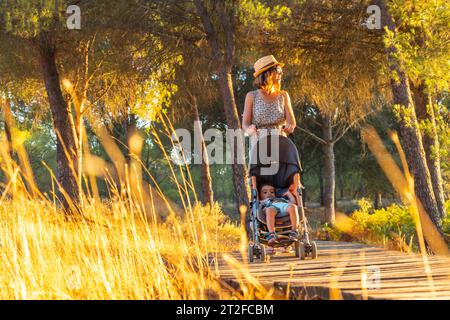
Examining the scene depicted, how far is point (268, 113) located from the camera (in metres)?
7.14

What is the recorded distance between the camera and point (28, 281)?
4.95 meters

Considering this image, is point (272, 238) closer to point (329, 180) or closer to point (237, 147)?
point (237, 147)

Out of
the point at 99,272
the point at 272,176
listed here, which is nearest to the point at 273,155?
the point at 272,176

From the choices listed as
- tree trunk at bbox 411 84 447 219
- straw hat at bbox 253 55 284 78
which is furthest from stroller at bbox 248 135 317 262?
tree trunk at bbox 411 84 447 219

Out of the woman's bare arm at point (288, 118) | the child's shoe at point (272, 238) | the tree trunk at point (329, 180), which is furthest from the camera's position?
the tree trunk at point (329, 180)

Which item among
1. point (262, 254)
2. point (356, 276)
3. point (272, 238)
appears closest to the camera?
point (356, 276)

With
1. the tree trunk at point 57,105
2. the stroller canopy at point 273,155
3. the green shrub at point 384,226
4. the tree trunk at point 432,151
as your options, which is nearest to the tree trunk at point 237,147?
the green shrub at point 384,226

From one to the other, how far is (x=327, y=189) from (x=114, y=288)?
17.3 m

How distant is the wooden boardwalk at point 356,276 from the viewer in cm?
432

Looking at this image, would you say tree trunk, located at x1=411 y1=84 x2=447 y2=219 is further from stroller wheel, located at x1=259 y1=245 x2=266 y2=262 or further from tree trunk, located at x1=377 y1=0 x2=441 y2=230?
stroller wheel, located at x1=259 y1=245 x2=266 y2=262

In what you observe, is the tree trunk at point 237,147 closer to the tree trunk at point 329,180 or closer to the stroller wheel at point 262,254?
the stroller wheel at point 262,254

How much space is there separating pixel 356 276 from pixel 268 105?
2.47m

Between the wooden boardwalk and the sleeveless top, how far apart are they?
4.84ft

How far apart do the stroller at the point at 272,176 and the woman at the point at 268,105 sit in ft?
0.59
